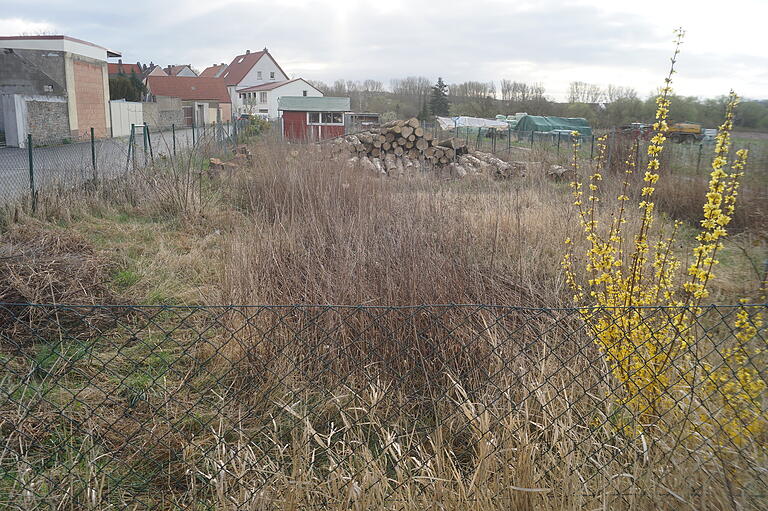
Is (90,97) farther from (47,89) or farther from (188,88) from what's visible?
(188,88)

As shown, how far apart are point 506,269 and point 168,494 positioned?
3522 mm

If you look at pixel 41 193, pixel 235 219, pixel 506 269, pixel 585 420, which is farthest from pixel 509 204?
pixel 41 193

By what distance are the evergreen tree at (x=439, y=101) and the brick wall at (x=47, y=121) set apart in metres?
37.5

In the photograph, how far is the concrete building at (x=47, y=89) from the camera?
71.1ft

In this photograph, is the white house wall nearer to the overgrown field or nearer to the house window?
the house window

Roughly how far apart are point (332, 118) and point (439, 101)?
30.2m

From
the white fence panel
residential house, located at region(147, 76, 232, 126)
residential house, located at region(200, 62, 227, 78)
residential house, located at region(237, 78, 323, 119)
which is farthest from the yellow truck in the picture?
residential house, located at region(200, 62, 227, 78)

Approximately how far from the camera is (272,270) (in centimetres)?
489

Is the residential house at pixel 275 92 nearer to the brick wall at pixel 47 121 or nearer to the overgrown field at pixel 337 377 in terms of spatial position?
the brick wall at pixel 47 121

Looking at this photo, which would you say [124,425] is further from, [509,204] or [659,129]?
[509,204]

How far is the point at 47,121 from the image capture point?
915 inches

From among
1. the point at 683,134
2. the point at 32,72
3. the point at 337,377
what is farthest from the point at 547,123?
the point at 337,377

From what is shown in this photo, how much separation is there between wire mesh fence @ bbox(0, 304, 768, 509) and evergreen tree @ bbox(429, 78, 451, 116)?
54.4 m

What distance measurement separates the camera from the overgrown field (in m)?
2.57
